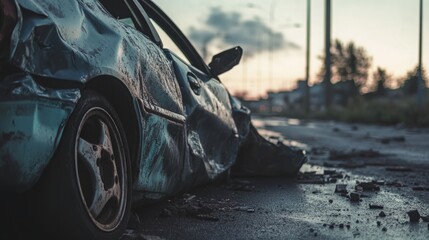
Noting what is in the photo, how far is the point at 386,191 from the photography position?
5133mm

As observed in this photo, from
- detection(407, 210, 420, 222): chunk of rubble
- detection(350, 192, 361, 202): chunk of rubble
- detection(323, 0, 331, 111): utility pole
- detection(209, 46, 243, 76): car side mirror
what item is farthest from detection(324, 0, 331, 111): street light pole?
detection(407, 210, 420, 222): chunk of rubble

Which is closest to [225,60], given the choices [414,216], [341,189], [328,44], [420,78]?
[341,189]

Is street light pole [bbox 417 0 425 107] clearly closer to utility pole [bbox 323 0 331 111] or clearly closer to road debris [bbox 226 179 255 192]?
utility pole [bbox 323 0 331 111]

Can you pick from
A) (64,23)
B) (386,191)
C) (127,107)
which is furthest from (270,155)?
(64,23)

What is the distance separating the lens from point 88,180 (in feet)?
8.86

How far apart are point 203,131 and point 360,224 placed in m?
1.44

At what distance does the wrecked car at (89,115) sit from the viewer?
2256 millimetres

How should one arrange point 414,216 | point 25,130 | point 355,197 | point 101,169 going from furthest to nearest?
point 355,197, point 414,216, point 101,169, point 25,130

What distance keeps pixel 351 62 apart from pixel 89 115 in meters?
94.3

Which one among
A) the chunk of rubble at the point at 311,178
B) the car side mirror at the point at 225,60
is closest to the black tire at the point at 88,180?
the car side mirror at the point at 225,60

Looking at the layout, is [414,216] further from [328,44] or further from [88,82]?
[328,44]

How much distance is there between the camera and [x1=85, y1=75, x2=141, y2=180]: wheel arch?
288 cm

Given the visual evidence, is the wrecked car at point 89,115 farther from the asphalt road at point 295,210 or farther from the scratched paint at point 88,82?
the asphalt road at point 295,210

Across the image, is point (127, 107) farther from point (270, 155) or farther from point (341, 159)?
point (341, 159)
